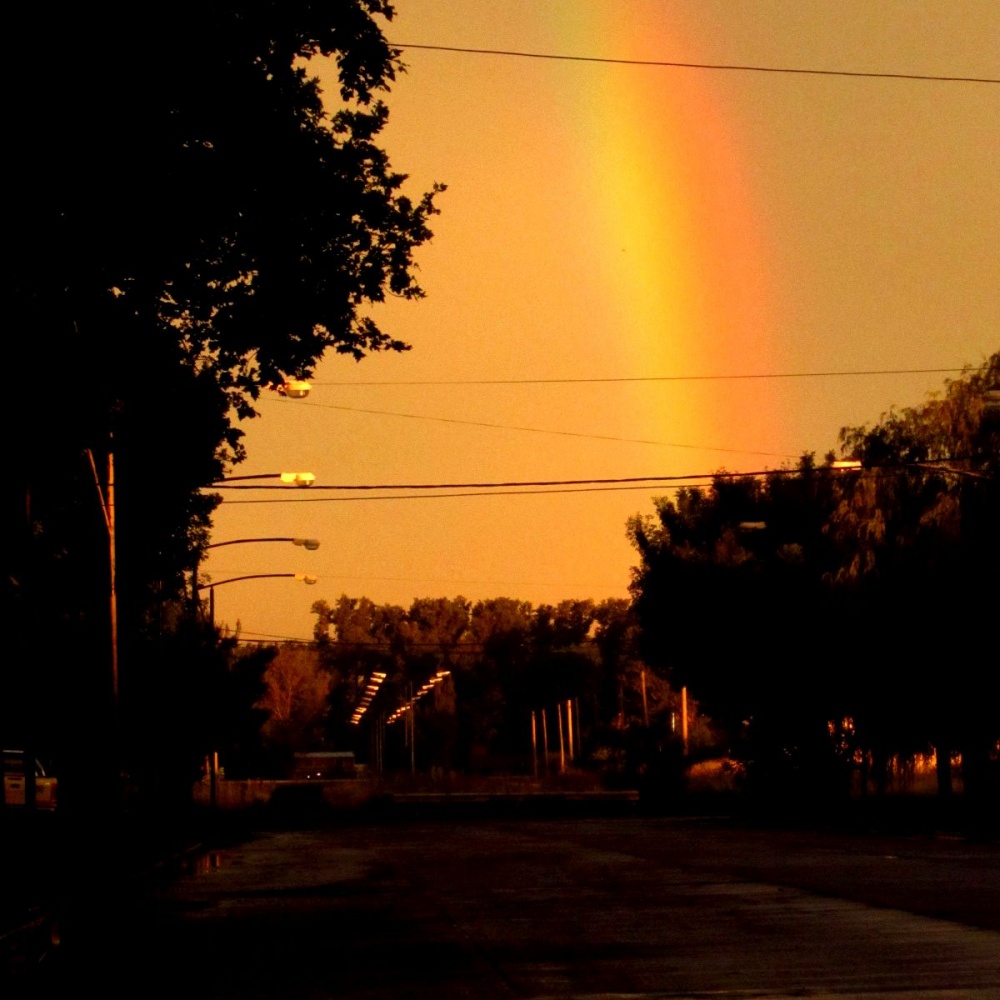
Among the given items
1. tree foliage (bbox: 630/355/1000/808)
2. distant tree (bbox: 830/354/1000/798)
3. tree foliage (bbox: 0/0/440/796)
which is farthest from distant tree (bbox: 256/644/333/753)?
tree foliage (bbox: 0/0/440/796)

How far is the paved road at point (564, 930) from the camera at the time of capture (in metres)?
13.3

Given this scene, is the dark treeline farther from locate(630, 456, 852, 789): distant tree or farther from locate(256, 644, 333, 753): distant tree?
locate(256, 644, 333, 753): distant tree

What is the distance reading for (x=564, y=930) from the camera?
17547 mm

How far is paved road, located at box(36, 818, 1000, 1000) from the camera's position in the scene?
43.6 ft

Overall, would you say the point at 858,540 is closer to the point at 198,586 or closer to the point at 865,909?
the point at 198,586

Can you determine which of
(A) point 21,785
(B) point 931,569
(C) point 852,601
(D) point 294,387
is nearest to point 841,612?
(C) point 852,601

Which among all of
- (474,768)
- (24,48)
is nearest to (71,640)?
(24,48)

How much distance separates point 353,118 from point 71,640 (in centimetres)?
2346

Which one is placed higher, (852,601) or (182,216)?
(182,216)

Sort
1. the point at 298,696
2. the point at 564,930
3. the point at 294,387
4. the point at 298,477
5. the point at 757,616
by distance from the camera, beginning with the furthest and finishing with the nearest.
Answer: the point at 298,696 → the point at 757,616 → the point at 298,477 → the point at 294,387 → the point at 564,930

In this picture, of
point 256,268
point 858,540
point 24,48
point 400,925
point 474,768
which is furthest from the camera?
point 474,768

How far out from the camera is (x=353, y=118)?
20.7 m

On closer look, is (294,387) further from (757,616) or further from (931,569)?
(757,616)

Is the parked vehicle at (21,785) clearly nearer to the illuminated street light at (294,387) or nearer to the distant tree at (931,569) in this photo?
the distant tree at (931,569)
